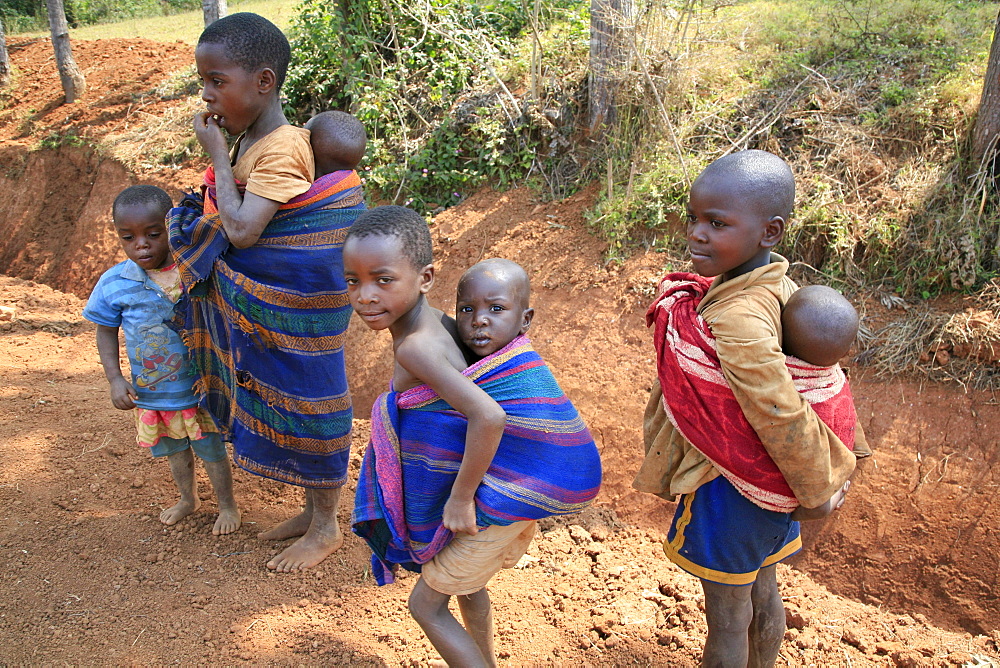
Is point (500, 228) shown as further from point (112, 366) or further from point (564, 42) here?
point (112, 366)

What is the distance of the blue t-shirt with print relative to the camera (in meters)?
2.94

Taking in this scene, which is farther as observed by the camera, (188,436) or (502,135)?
(502,135)

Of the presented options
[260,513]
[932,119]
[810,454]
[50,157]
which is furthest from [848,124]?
[50,157]

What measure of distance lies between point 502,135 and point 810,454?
458cm

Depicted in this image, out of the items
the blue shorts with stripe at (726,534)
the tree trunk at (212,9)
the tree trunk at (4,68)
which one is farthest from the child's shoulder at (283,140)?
the tree trunk at (4,68)

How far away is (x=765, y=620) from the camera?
7.27 feet

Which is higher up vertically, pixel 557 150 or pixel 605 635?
pixel 557 150

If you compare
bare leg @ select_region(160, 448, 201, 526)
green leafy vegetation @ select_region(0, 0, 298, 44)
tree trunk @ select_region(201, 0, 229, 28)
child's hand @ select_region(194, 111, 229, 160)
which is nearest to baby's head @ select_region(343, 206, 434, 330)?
child's hand @ select_region(194, 111, 229, 160)

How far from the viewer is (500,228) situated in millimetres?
5484

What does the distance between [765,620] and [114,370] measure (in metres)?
2.72

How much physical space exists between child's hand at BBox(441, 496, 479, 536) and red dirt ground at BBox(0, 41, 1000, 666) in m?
1.05

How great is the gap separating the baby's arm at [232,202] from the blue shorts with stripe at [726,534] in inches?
67.5

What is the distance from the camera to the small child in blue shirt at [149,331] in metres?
2.88

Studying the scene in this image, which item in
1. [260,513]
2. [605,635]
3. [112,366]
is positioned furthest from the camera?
[260,513]
